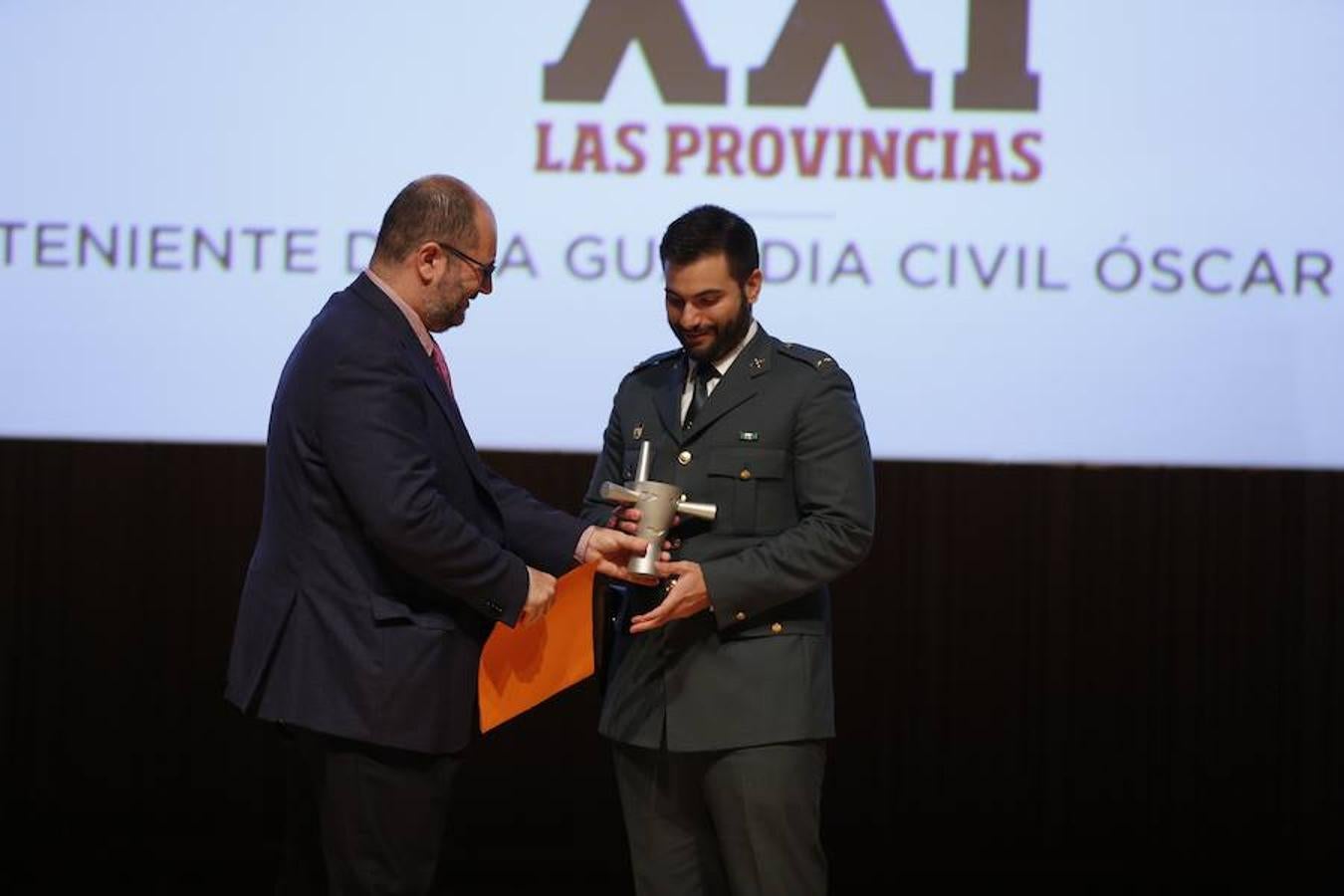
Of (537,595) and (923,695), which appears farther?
(923,695)

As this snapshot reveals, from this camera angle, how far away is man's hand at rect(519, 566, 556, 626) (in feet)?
7.79

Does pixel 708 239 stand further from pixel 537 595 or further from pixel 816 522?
pixel 537 595

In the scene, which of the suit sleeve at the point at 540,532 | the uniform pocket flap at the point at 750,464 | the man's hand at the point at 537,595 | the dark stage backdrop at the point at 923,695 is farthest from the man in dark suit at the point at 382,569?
the dark stage backdrop at the point at 923,695

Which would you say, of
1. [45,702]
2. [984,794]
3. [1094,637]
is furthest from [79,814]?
[1094,637]

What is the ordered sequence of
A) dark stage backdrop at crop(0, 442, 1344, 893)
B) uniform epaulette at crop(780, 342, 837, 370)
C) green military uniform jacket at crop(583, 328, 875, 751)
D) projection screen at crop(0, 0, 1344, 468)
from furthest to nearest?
dark stage backdrop at crop(0, 442, 1344, 893), projection screen at crop(0, 0, 1344, 468), uniform epaulette at crop(780, 342, 837, 370), green military uniform jacket at crop(583, 328, 875, 751)

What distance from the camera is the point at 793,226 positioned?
378 cm

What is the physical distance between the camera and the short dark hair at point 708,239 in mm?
2377

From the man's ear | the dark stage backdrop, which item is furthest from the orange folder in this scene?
the dark stage backdrop

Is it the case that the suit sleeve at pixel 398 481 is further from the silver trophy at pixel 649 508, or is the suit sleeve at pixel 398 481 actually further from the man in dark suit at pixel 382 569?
the silver trophy at pixel 649 508

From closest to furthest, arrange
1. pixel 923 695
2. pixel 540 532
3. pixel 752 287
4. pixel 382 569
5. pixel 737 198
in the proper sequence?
pixel 382 569 → pixel 752 287 → pixel 540 532 → pixel 737 198 → pixel 923 695

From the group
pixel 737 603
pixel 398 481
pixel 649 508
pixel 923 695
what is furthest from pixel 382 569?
pixel 923 695

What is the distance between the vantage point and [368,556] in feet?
7.64

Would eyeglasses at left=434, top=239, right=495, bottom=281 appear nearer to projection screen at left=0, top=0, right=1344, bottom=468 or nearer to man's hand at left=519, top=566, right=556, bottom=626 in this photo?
man's hand at left=519, top=566, right=556, bottom=626

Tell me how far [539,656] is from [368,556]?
0.32 m
